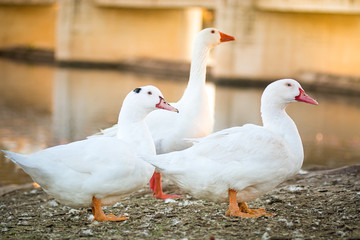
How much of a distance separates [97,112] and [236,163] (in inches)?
409

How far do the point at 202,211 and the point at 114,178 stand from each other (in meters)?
0.97

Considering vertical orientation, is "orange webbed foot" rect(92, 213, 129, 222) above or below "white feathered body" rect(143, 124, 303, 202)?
below

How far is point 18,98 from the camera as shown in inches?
658

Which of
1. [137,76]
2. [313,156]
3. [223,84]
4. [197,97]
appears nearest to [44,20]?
[137,76]

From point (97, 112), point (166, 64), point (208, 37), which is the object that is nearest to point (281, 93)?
point (208, 37)

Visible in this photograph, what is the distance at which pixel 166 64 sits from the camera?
25.5 m

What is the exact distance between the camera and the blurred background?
12.7 meters

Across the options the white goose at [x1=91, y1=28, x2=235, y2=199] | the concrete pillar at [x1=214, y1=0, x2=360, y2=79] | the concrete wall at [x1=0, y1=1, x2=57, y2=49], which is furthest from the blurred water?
the concrete wall at [x1=0, y1=1, x2=57, y2=49]

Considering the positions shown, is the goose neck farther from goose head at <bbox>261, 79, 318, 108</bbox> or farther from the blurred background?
the blurred background

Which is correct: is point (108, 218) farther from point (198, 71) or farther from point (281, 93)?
point (198, 71)

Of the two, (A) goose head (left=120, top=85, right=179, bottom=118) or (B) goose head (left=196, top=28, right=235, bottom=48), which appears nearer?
(A) goose head (left=120, top=85, right=179, bottom=118)

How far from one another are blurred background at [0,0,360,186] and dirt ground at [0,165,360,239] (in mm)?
2620

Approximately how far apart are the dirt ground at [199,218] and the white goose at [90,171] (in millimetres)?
253

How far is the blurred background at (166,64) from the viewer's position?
12688 millimetres
